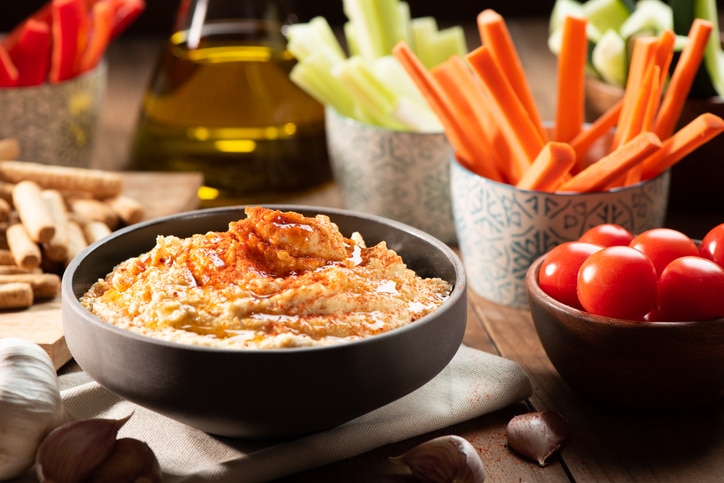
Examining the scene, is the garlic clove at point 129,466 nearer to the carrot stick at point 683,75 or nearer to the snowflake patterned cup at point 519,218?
the snowflake patterned cup at point 519,218

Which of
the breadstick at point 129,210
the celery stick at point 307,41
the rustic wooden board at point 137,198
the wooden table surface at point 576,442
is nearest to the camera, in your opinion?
the wooden table surface at point 576,442

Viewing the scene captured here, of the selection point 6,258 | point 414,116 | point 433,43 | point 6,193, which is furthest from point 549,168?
point 6,193

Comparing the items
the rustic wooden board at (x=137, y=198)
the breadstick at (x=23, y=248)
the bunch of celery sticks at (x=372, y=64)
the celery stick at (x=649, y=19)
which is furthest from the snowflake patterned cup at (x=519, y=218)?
the breadstick at (x=23, y=248)

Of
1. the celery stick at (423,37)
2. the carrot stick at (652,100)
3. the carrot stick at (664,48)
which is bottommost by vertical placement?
the celery stick at (423,37)

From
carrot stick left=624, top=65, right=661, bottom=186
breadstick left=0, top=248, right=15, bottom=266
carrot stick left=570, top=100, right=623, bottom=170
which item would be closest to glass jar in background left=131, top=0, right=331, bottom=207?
breadstick left=0, top=248, right=15, bottom=266

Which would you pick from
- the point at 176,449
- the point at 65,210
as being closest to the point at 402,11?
the point at 65,210

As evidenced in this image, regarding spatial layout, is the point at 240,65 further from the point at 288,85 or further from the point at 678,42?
the point at 678,42
